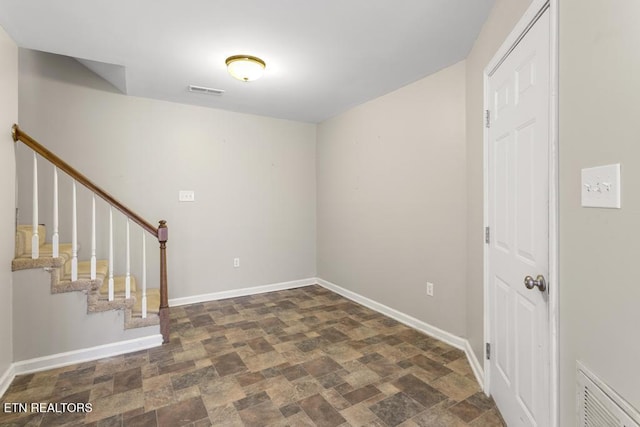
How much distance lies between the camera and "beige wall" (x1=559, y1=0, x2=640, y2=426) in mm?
793

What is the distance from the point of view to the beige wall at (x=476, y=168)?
1.91 m

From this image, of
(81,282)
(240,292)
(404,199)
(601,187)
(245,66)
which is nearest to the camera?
(601,187)

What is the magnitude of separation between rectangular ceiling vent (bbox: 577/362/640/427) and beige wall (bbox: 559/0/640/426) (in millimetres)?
26

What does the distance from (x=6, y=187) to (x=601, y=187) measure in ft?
10.8

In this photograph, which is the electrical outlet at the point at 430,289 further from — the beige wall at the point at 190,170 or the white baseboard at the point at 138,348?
the beige wall at the point at 190,170

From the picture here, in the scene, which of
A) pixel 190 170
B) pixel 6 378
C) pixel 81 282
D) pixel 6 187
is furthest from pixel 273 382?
pixel 190 170

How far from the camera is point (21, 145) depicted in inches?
111

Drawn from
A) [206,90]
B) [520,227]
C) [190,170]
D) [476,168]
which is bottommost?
[520,227]

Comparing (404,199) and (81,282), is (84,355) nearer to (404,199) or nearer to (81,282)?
(81,282)

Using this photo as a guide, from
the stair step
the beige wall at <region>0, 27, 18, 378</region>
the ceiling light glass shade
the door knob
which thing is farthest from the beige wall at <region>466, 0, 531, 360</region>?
the beige wall at <region>0, 27, 18, 378</region>

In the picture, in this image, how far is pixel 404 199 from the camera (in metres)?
3.11

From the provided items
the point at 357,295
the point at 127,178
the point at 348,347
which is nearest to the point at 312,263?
the point at 357,295

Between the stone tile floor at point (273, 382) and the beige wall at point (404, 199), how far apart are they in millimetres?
491

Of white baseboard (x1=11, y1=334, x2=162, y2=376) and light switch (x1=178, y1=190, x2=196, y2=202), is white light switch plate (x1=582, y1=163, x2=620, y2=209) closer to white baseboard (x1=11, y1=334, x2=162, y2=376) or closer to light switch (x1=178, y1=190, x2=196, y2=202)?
white baseboard (x1=11, y1=334, x2=162, y2=376)
